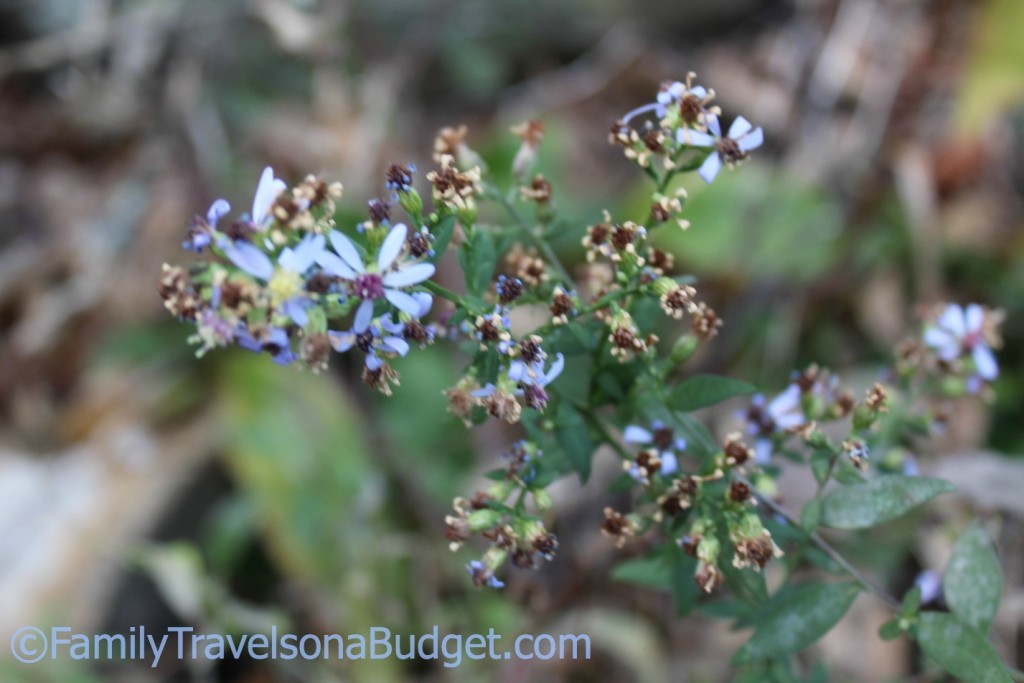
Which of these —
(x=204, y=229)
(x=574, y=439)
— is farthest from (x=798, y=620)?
(x=204, y=229)

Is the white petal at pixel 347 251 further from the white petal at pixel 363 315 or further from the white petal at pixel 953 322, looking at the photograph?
the white petal at pixel 953 322

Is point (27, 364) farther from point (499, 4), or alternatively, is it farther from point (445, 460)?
point (499, 4)

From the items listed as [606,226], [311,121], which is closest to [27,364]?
[311,121]

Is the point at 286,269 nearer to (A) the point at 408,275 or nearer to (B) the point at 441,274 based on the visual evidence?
(A) the point at 408,275

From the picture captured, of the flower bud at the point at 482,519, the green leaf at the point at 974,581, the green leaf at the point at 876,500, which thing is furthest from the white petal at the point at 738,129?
the green leaf at the point at 974,581

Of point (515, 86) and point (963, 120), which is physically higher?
point (515, 86)

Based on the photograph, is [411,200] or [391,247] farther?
[411,200]
